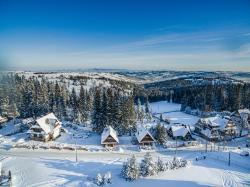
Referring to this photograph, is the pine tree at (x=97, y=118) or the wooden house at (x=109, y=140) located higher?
the pine tree at (x=97, y=118)

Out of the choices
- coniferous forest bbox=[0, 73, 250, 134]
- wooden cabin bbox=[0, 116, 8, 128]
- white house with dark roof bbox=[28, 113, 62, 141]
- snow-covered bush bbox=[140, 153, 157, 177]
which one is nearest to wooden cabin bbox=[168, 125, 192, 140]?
coniferous forest bbox=[0, 73, 250, 134]

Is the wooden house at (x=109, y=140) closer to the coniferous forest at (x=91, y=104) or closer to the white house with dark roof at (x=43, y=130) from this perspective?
the coniferous forest at (x=91, y=104)

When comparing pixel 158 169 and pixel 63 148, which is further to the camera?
pixel 63 148

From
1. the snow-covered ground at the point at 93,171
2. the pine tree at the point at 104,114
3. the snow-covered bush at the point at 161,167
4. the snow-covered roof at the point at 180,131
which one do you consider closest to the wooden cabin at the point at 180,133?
the snow-covered roof at the point at 180,131

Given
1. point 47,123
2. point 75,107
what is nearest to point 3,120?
point 75,107

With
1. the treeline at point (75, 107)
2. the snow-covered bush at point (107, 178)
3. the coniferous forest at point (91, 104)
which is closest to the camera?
the snow-covered bush at point (107, 178)

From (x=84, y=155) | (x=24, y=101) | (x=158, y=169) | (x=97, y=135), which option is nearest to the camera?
(x=158, y=169)

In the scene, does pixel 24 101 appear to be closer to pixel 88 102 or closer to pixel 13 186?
pixel 88 102

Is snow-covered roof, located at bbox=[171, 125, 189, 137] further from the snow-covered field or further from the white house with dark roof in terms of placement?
the white house with dark roof

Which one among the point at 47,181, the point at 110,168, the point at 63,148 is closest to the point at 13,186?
the point at 47,181
